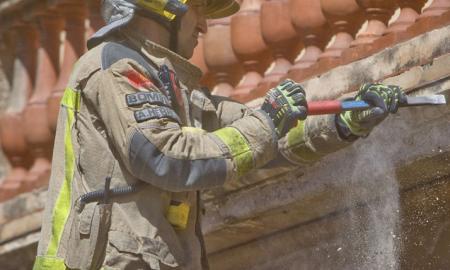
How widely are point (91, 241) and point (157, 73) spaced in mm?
618

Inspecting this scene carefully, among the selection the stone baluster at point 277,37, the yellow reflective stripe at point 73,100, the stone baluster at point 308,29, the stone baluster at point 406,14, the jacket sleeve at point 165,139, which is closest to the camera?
the jacket sleeve at point 165,139

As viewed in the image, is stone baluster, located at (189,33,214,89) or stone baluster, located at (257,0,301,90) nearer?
stone baluster, located at (257,0,301,90)

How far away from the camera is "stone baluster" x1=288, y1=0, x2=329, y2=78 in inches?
308

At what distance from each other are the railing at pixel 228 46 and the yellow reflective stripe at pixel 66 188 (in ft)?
4.32

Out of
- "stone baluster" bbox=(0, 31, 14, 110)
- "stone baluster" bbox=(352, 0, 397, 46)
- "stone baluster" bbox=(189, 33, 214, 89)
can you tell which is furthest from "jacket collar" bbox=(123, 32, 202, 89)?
"stone baluster" bbox=(0, 31, 14, 110)

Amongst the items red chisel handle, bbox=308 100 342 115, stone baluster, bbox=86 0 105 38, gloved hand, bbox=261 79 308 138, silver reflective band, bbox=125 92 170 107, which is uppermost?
silver reflective band, bbox=125 92 170 107

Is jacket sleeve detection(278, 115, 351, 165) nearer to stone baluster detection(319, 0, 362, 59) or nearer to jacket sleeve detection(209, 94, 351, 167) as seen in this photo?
jacket sleeve detection(209, 94, 351, 167)

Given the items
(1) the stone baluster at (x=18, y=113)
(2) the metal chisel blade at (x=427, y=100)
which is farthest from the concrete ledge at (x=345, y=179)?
(1) the stone baluster at (x=18, y=113)

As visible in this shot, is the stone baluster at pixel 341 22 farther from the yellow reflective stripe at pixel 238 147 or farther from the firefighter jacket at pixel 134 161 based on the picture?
the yellow reflective stripe at pixel 238 147

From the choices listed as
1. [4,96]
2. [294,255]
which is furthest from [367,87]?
[4,96]

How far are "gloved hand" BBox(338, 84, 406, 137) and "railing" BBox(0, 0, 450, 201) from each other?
0.51m

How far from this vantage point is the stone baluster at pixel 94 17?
30.8ft

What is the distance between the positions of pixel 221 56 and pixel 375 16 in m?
0.97

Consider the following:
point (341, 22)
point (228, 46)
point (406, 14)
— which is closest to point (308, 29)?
point (341, 22)
